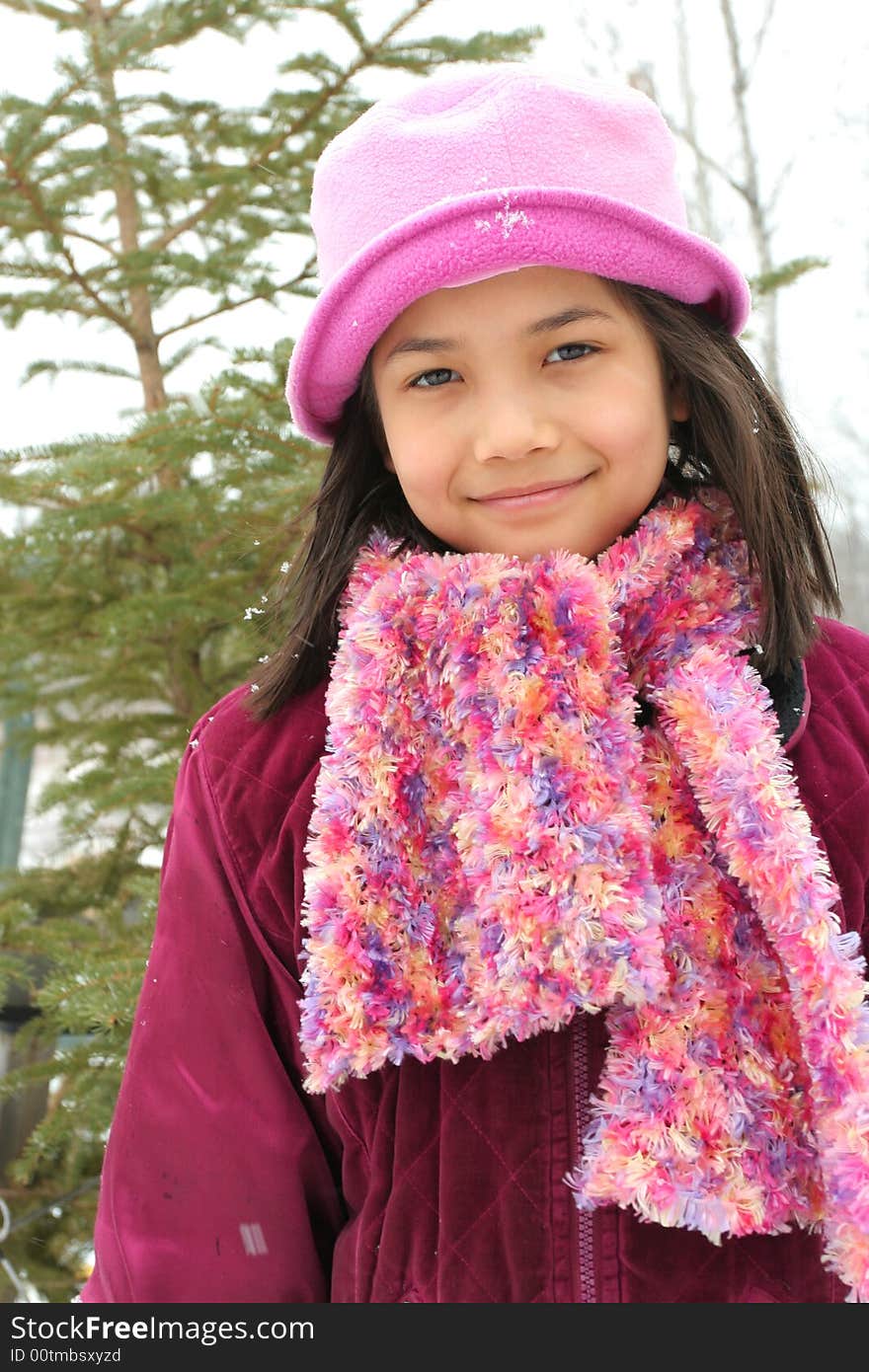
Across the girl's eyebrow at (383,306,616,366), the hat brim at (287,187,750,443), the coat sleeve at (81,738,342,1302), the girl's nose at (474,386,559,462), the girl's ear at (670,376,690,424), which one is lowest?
the coat sleeve at (81,738,342,1302)

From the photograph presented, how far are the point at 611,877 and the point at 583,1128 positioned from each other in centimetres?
28

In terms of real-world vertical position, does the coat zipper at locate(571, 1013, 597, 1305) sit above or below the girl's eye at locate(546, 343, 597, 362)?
below

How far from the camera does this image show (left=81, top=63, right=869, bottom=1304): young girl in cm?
111

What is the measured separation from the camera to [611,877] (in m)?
1.11

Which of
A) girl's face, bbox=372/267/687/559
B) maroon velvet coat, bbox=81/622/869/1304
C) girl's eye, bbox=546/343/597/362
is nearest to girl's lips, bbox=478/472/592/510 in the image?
girl's face, bbox=372/267/687/559

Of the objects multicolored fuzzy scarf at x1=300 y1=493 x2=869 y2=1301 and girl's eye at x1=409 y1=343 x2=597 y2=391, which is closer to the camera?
multicolored fuzzy scarf at x1=300 y1=493 x2=869 y2=1301

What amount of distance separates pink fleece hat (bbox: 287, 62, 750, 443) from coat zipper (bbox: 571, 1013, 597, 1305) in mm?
818

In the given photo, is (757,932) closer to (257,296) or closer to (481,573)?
(481,573)

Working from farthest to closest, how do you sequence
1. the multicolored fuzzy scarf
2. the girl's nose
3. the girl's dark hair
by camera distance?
the girl's dark hair, the girl's nose, the multicolored fuzzy scarf

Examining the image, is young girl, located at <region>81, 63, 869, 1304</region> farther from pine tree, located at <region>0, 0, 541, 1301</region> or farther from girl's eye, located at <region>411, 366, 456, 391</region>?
pine tree, located at <region>0, 0, 541, 1301</region>

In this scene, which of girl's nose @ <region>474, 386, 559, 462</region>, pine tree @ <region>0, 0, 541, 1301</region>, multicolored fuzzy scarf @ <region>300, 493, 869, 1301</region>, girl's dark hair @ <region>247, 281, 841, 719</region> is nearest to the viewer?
multicolored fuzzy scarf @ <region>300, 493, 869, 1301</region>

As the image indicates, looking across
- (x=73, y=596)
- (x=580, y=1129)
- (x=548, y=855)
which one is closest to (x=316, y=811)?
(x=548, y=855)

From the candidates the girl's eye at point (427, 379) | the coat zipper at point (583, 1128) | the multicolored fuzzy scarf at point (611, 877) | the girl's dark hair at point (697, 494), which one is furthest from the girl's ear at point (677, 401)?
the coat zipper at point (583, 1128)

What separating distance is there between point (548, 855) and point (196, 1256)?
1.98ft
